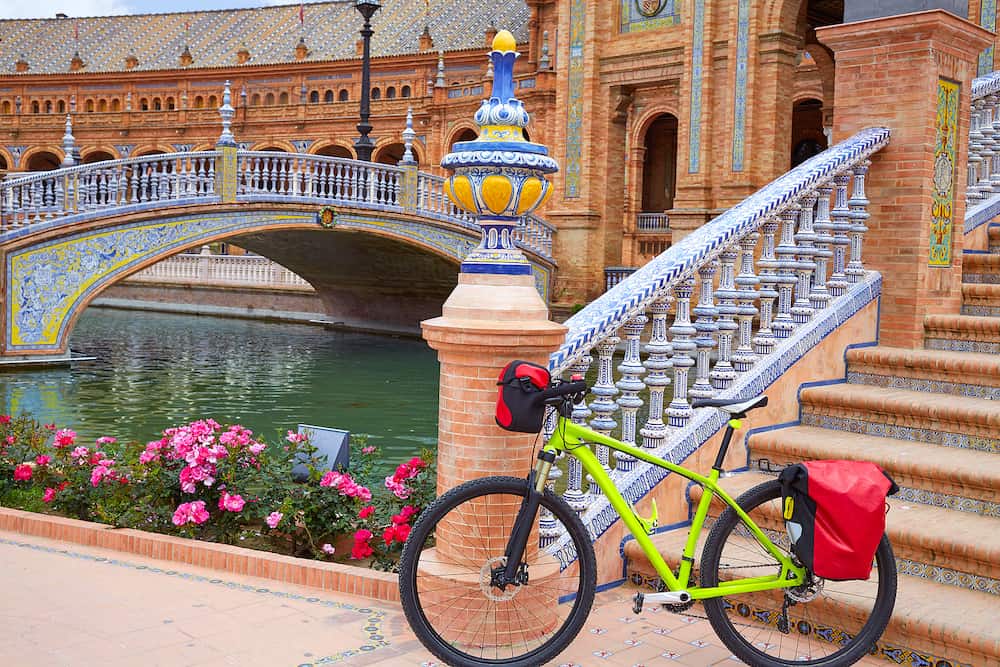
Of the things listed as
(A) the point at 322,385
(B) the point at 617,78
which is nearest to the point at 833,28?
(A) the point at 322,385

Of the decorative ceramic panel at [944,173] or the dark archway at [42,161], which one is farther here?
the dark archway at [42,161]

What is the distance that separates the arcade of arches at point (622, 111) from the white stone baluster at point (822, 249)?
636cm

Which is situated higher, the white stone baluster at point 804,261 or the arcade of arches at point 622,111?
the arcade of arches at point 622,111

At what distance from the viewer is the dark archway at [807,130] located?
111 feet

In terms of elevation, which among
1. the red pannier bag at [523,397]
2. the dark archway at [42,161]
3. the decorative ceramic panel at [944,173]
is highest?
the dark archway at [42,161]

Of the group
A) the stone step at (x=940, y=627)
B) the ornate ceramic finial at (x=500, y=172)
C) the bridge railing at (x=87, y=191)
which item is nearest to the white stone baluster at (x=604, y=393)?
the ornate ceramic finial at (x=500, y=172)

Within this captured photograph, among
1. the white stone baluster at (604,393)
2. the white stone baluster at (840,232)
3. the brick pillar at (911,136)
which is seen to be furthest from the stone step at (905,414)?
the white stone baluster at (604,393)

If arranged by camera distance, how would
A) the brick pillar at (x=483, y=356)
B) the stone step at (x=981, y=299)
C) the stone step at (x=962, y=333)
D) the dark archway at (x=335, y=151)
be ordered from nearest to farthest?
the brick pillar at (x=483, y=356), the stone step at (x=962, y=333), the stone step at (x=981, y=299), the dark archway at (x=335, y=151)

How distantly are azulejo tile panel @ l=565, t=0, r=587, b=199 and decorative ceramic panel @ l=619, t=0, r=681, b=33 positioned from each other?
109 centimetres

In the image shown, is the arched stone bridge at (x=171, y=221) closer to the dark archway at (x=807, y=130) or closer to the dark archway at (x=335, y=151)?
the dark archway at (x=807, y=130)

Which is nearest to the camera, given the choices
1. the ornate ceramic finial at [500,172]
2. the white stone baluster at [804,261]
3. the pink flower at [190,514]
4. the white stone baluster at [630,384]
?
the ornate ceramic finial at [500,172]

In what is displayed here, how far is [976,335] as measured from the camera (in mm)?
6098

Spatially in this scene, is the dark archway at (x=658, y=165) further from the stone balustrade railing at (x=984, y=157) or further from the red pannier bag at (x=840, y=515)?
the red pannier bag at (x=840, y=515)

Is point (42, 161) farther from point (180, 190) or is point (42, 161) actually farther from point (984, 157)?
point (984, 157)
